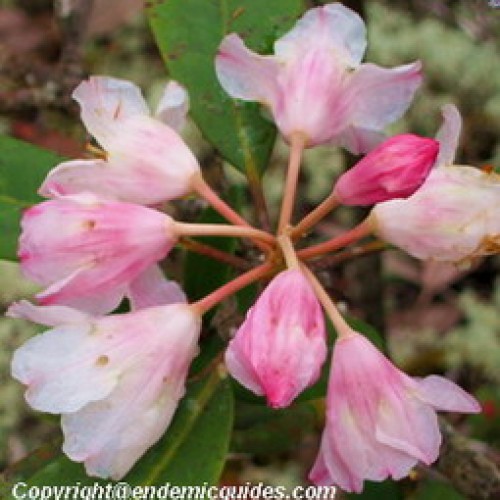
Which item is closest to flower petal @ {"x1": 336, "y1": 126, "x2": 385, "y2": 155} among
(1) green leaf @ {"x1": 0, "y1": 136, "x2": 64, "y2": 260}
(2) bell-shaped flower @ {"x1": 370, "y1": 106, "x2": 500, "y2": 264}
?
(2) bell-shaped flower @ {"x1": 370, "y1": 106, "x2": 500, "y2": 264}

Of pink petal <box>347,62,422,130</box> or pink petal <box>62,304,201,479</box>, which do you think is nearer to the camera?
pink petal <box>62,304,201,479</box>

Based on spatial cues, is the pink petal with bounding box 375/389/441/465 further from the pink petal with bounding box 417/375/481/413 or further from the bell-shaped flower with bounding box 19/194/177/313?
the bell-shaped flower with bounding box 19/194/177/313

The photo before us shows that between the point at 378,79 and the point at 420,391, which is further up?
the point at 378,79

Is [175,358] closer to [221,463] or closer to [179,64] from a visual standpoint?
[221,463]

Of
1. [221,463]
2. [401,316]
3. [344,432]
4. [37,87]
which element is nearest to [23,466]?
[221,463]

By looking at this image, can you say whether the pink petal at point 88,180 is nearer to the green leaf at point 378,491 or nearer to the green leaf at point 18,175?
the green leaf at point 18,175

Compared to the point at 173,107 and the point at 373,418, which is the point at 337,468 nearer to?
the point at 373,418

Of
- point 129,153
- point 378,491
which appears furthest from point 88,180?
point 378,491
